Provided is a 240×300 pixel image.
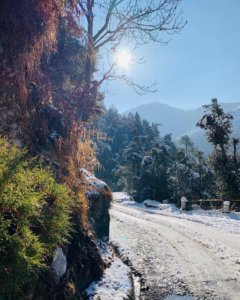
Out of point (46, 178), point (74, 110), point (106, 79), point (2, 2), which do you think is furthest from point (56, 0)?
point (106, 79)

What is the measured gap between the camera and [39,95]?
8.24 metres

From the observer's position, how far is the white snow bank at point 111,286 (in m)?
6.69

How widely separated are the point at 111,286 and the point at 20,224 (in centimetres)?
435

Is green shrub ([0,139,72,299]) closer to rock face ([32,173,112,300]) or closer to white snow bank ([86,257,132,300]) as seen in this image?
rock face ([32,173,112,300])

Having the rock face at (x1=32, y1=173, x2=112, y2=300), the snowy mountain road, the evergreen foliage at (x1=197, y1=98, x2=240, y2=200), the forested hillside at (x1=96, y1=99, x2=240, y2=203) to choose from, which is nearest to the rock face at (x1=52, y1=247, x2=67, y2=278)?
the rock face at (x1=32, y1=173, x2=112, y2=300)

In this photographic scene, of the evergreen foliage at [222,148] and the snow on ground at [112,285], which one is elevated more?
the evergreen foliage at [222,148]

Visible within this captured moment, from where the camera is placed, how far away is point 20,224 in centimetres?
352

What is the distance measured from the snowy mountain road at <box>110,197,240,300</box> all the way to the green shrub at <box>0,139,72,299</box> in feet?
14.3

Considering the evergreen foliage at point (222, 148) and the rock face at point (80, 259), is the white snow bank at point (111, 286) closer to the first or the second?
the rock face at point (80, 259)

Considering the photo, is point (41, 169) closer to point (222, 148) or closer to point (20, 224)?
point (20, 224)

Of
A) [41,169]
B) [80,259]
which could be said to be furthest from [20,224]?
[80,259]

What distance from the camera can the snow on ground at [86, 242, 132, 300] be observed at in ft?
22.0

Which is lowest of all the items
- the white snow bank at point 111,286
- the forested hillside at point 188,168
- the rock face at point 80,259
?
the white snow bank at point 111,286

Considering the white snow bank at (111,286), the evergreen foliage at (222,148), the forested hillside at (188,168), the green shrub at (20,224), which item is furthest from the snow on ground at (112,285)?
the evergreen foliage at (222,148)
